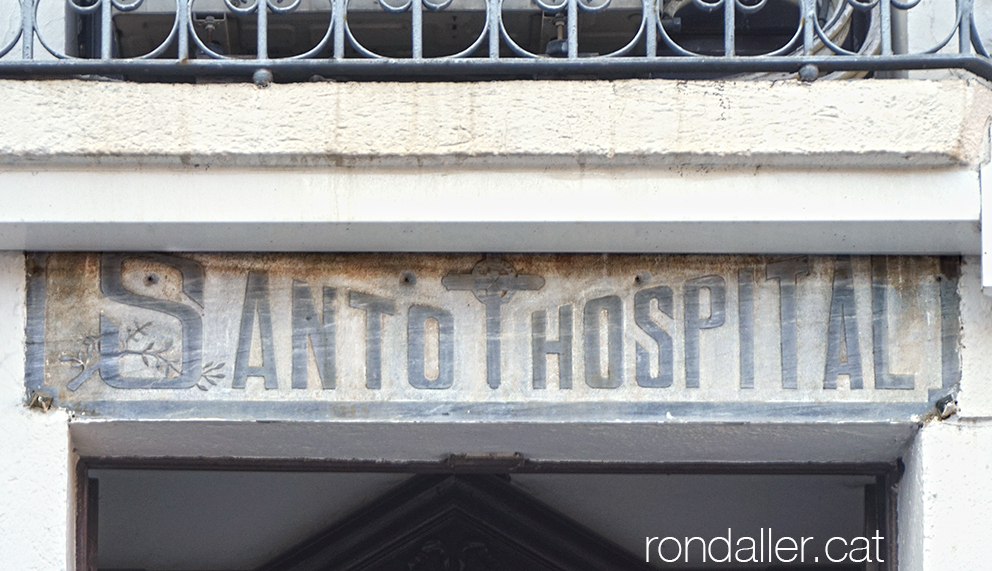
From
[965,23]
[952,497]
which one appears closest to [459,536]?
[952,497]

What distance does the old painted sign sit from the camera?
3275 mm

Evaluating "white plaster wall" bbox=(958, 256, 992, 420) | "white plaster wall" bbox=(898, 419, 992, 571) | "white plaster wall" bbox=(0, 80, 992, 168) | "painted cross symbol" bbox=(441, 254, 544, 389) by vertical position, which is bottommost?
"white plaster wall" bbox=(898, 419, 992, 571)

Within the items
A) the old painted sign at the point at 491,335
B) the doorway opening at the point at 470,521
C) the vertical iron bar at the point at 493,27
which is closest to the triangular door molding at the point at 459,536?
the doorway opening at the point at 470,521

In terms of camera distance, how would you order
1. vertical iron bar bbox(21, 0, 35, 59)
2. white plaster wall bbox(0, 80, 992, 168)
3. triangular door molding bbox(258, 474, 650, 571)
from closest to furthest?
white plaster wall bbox(0, 80, 992, 168) < vertical iron bar bbox(21, 0, 35, 59) < triangular door molding bbox(258, 474, 650, 571)

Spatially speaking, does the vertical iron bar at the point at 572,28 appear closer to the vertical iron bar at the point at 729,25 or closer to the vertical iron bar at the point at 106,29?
the vertical iron bar at the point at 729,25

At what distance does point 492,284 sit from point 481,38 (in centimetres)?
75

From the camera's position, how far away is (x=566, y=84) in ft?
9.97

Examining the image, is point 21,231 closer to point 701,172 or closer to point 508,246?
point 508,246

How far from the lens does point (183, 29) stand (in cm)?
309

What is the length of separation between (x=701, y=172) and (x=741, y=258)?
A: 41cm

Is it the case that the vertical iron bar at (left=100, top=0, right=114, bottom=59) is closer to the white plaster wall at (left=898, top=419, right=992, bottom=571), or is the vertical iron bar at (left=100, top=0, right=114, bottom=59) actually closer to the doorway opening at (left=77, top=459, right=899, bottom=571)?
the white plaster wall at (left=898, top=419, right=992, bottom=571)

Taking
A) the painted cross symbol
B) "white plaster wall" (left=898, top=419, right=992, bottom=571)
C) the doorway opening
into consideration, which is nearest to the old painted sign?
the painted cross symbol

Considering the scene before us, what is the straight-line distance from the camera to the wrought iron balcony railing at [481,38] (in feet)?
10.0

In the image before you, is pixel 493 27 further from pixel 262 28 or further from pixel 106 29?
pixel 106 29
